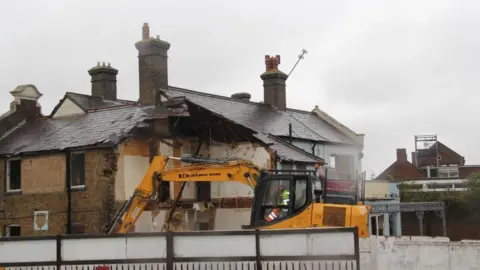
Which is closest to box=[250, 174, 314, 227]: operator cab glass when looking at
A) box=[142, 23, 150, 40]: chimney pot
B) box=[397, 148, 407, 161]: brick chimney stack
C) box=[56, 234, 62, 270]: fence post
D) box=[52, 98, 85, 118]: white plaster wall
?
box=[56, 234, 62, 270]: fence post

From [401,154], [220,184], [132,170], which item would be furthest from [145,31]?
[401,154]

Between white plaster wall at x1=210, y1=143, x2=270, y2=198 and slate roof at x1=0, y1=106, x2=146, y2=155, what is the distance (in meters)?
3.14

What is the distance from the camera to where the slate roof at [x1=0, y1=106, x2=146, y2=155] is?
73.5ft

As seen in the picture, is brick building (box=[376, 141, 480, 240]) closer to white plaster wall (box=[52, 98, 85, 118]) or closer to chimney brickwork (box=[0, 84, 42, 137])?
white plaster wall (box=[52, 98, 85, 118])

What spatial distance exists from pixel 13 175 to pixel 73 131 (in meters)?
2.82

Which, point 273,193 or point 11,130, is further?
point 11,130

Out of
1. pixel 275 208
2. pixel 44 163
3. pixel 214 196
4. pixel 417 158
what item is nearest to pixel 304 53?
pixel 214 196

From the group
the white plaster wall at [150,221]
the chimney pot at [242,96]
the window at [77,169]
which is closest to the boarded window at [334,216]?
the white plaster wall at [150,221]

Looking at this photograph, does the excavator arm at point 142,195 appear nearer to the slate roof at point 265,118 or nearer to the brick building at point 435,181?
the slate roof at point 265,118

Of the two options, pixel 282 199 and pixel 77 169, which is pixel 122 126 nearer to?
pixel 77 169

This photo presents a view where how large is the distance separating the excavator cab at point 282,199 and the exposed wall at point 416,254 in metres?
1.66

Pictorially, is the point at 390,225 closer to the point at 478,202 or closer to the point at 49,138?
the point at 478,202

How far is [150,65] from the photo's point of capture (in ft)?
81.9

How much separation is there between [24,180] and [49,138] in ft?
5.78
